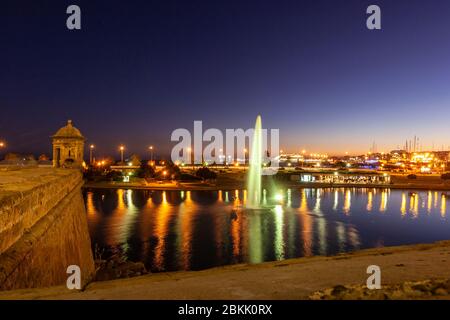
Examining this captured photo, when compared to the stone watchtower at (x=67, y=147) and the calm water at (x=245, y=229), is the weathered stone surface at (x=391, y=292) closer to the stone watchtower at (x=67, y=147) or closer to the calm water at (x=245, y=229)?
the calm water at (x=245, y=229)

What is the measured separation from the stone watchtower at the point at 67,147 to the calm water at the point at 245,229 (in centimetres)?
621

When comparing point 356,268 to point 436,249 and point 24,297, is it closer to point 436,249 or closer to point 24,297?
point 436,249

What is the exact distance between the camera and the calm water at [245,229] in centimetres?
2427

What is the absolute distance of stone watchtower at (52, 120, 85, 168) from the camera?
35.9 metres

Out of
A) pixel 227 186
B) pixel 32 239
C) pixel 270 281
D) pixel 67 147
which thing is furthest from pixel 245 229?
pixel 227 186

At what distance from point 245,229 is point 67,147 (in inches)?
761

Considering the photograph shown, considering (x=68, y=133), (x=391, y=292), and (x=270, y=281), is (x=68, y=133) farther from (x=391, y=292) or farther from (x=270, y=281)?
(x=391, y=292)

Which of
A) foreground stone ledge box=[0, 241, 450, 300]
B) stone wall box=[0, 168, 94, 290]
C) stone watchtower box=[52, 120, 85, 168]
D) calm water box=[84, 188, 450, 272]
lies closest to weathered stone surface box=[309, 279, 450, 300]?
foreground stone ledge box=[0, 241, 450, 300]

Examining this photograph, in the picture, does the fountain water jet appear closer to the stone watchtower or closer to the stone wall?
the stone watchtower

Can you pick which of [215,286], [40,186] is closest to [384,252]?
[215,286]

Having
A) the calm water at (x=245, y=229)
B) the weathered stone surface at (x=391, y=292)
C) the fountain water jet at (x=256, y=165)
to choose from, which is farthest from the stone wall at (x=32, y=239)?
the fountain water jet at (x=256, y=165)

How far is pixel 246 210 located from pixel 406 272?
34.4 m

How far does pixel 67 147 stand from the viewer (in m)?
36.5
